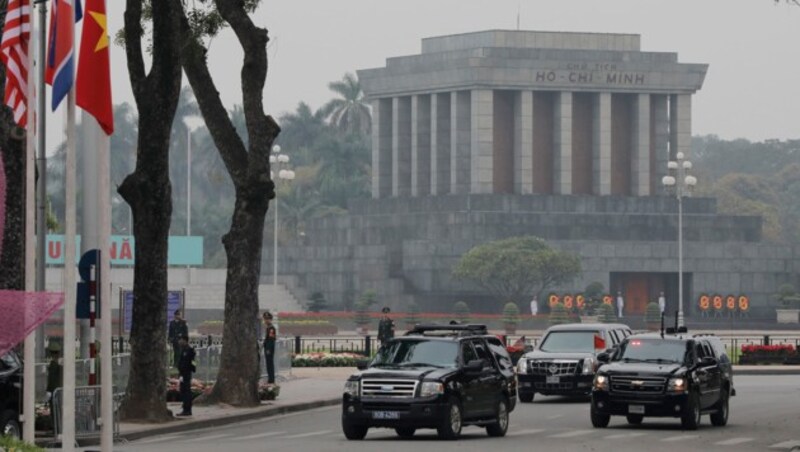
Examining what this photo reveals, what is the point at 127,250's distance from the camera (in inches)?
3878

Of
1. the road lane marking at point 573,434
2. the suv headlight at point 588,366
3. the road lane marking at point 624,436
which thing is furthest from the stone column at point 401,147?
the road lane marking at point 624,436

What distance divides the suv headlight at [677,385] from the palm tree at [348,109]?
131 m

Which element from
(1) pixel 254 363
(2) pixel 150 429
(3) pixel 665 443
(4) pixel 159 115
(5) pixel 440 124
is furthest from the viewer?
(5) pixel 440 124

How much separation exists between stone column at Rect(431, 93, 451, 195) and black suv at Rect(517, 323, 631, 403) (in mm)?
76730

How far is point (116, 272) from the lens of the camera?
349 feet

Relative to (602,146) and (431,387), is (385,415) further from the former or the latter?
(602,146)

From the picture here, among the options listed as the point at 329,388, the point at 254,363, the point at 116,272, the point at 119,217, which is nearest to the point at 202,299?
the point at 116,272

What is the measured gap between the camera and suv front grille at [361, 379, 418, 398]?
28172 mm

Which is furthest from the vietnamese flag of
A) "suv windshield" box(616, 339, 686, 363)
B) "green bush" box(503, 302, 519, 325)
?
"green bush" box(503, 302, 519, 325)

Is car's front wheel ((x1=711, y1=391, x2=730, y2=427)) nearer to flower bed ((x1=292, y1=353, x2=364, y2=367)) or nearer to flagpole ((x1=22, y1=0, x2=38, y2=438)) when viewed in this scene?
flagpole ((x1=22, y1=0, x2=38, y2=438))

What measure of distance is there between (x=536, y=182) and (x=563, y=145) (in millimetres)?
2932

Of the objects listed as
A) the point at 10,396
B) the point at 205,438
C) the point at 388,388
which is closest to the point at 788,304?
the point at 205,438

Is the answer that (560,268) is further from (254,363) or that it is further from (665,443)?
(665,443)

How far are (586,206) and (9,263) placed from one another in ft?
278
